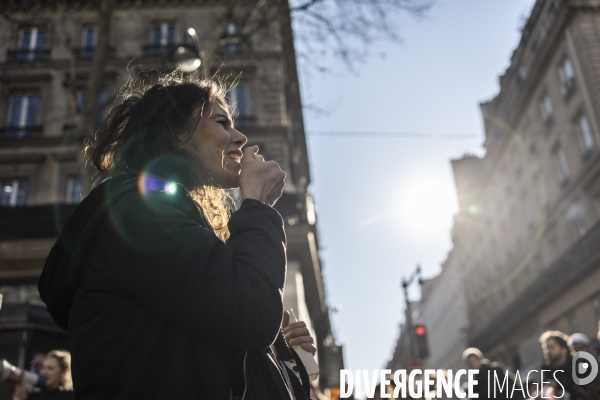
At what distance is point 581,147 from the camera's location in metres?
26.4

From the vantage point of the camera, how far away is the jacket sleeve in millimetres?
1346

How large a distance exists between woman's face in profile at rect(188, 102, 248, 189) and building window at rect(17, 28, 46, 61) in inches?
780

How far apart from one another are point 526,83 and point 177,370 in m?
34.0

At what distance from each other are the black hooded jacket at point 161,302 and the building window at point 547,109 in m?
31.0

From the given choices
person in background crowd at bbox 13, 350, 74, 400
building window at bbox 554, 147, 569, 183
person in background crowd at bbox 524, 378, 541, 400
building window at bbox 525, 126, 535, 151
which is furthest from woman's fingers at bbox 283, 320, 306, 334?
building window at bbox 525, 126, 535, 151

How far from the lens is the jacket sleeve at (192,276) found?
4.42 ft

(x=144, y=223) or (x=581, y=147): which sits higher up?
(x=581, y=147)

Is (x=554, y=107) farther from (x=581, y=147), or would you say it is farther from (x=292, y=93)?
(x=292, y=93)

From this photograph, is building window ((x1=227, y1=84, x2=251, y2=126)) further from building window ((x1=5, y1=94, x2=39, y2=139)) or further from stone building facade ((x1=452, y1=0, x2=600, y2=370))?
stone building facade ((x1=452, y1=0, x2=600, y2=370))

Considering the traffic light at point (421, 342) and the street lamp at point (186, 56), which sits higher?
the street lamp at point (186, 56)

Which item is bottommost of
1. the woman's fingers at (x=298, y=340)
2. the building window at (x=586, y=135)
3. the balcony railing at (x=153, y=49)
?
the woman's fingers at (x=298, y=340)

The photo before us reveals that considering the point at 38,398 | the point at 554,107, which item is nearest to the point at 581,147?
the point at 554,107

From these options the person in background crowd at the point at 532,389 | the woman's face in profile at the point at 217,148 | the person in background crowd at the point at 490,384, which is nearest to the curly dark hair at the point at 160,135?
the woman's face in profile at the point at 217,148

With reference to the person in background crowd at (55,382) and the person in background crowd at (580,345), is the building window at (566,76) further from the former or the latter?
the person in background crowd at (55,382)
